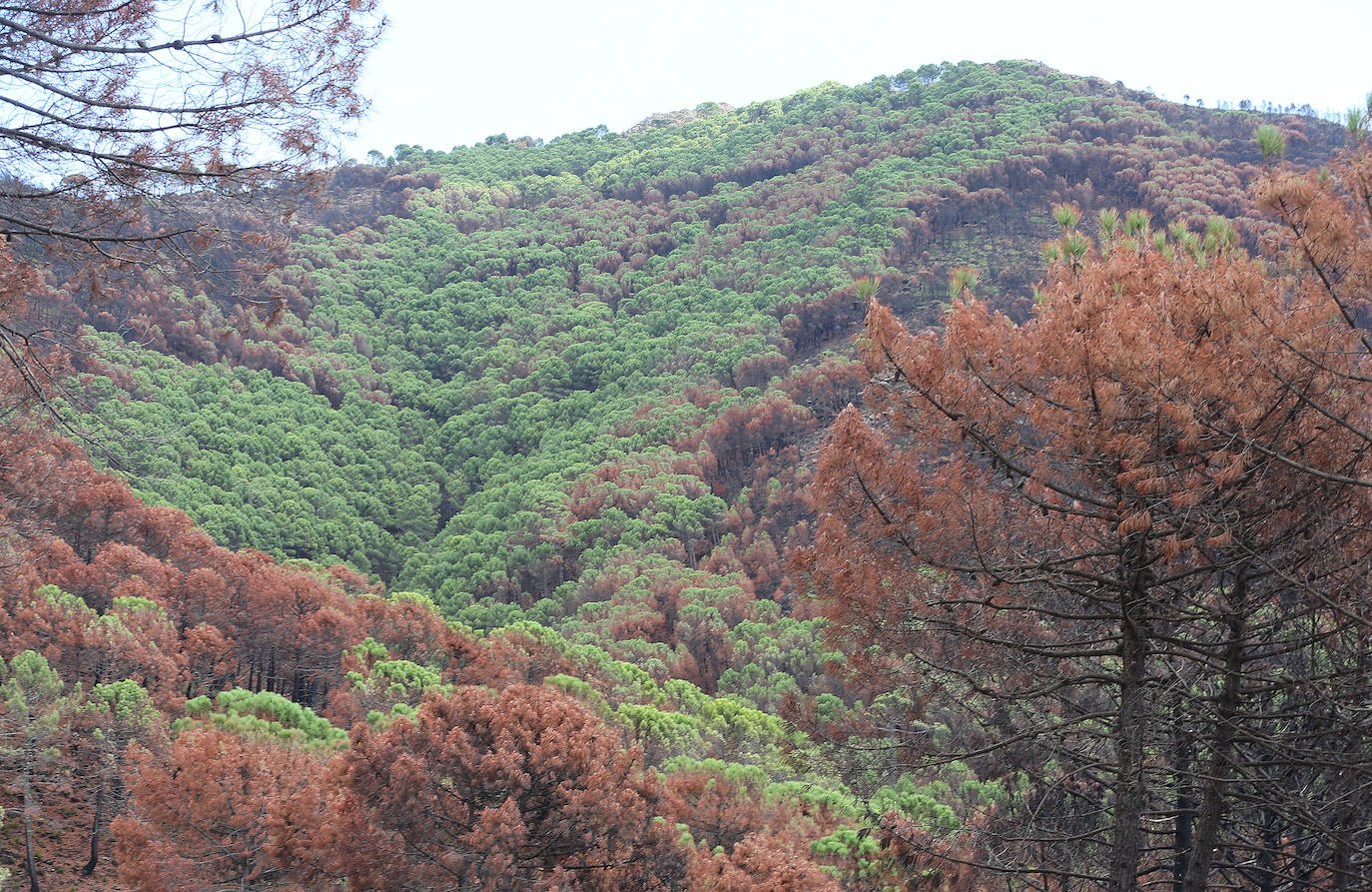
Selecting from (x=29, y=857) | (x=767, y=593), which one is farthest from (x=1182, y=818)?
(x=767, y=593)

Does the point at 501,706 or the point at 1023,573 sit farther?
the point at 501,706

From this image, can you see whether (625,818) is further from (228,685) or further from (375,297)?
(375,297)

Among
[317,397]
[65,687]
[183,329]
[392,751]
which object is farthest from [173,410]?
[392,751]

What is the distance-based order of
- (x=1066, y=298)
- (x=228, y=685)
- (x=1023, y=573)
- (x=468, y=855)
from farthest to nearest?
(x=228, y=685) < (x=468, y=855) < (x=1023, y=573) < (x=1066, y=298)

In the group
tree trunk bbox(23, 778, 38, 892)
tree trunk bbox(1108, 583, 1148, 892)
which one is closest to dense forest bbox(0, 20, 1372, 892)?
tree trunk bbox(1108, 583, 1148, 892)

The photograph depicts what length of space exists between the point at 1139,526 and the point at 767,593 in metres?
34.5

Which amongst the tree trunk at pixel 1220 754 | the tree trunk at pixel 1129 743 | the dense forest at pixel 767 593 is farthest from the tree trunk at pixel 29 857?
the tree trunk at pixel 1220 754

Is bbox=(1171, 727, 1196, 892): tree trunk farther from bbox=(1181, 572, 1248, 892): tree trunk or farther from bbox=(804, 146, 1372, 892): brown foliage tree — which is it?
bbox=(1181, 572, 1248, 892): tree trunk

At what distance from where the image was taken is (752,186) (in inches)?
3506

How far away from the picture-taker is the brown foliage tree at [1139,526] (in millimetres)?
4996

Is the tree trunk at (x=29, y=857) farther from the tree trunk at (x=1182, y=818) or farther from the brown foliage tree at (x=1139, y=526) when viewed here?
the tree trunk at (x=1182, y=818)

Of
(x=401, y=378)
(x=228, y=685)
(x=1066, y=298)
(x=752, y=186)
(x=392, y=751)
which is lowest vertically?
(x=228, y=685)

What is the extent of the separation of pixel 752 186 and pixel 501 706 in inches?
3230

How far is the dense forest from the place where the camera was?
5266 mm
